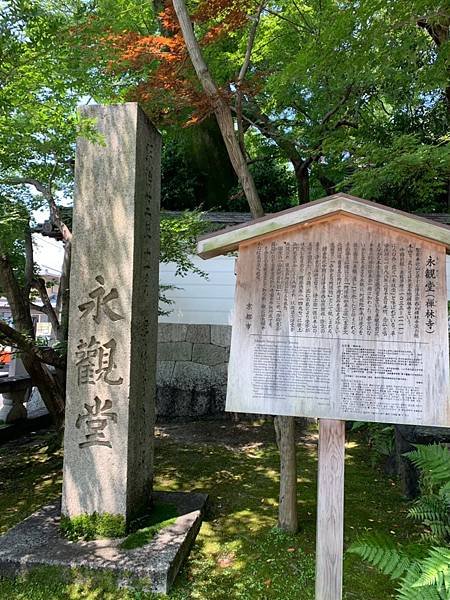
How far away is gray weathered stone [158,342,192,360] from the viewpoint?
9195mm

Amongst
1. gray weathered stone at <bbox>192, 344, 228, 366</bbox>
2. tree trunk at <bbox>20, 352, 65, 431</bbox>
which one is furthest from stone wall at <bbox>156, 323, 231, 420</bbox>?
tree trunk at <bbox>20, 352, 65, 431</bbox>

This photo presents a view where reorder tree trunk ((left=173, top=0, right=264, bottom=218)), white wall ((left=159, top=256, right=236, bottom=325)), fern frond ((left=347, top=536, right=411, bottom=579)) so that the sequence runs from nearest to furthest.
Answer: fern frond ((left=347, top=536, right=411, bottom=579))
tree trunk ((left=173, top=0, right=264, bottom=218))
white wall ((left=159, top=256, right=236, bottom=325))

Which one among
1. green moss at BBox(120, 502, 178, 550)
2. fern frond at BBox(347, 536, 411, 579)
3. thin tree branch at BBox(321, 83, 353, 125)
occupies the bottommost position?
green moss at BBox(120, 502, 178, 550)

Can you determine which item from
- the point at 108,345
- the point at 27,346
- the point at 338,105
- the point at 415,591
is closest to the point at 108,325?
the point at 108,345

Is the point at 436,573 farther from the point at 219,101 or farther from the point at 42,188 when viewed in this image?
the point at 42,188

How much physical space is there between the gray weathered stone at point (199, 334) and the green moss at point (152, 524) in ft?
16.8

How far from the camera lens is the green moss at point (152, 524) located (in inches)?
136

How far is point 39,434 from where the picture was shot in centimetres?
780

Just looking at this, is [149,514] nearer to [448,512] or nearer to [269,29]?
[448,512]

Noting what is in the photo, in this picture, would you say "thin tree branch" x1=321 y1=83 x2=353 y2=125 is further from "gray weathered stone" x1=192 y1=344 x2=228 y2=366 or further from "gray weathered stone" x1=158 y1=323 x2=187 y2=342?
"gray weathered stone" x1=158 y1=323 x2=187 y2=342

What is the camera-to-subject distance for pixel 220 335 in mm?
9164

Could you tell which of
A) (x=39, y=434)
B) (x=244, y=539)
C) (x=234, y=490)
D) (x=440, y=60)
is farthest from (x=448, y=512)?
(x=39, y=434)

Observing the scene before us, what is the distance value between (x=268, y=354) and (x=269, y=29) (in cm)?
617

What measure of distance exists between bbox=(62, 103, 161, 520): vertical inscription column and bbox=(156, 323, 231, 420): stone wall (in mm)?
4952
